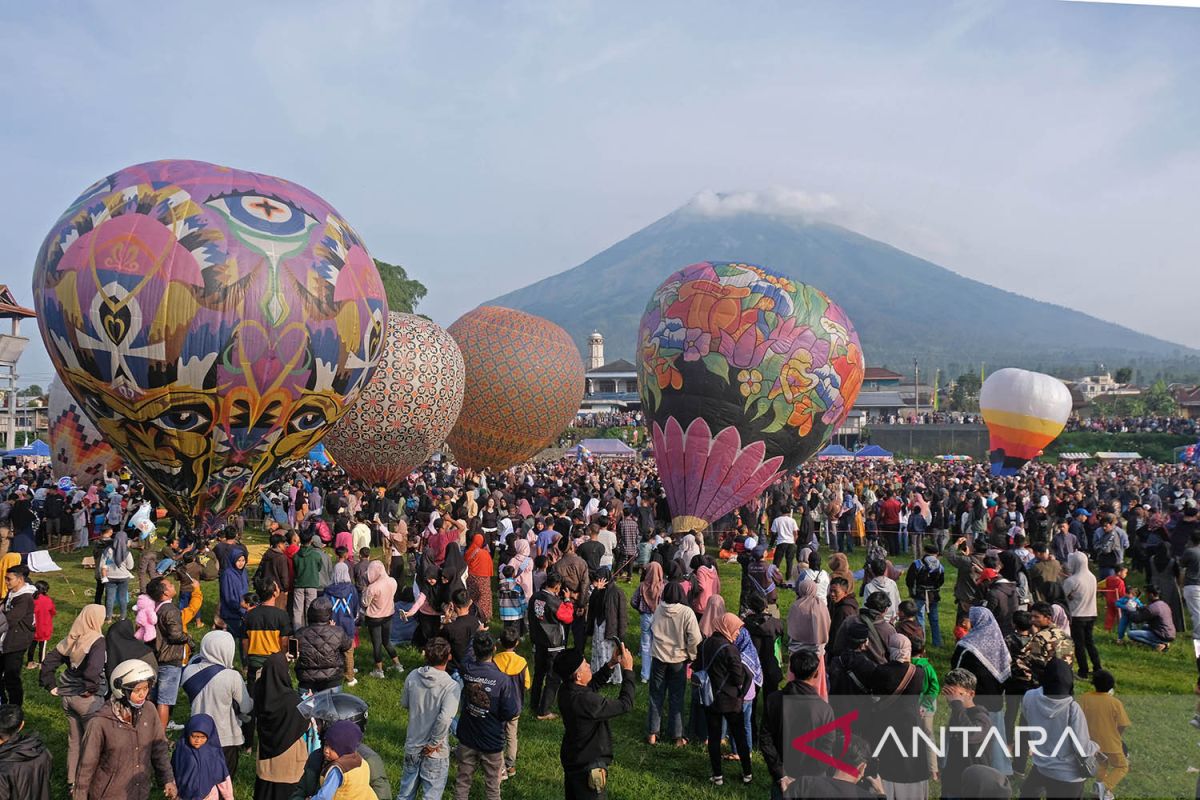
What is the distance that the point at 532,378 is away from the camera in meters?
29.4

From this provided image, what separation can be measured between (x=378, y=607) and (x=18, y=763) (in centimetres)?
498

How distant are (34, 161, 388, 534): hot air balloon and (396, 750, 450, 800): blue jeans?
25.6 feet

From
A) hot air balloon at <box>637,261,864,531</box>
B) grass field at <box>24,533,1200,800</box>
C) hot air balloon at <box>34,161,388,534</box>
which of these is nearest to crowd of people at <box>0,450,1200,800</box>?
grass field at <box>24,533,1200,800</box>

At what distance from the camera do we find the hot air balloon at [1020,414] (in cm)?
3569

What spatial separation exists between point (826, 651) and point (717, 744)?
202 centimetres

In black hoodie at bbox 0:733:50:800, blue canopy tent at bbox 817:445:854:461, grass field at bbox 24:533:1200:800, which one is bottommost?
grass field at bbox 24:533:1200:800

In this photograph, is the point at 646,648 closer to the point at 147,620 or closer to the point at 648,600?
the point at 648,600

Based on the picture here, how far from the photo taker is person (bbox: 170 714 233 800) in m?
5.39

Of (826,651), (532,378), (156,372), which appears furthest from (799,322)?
(532,378)

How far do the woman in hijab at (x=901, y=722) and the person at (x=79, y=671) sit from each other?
6.00m

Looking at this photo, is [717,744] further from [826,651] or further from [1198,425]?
[1198,425]

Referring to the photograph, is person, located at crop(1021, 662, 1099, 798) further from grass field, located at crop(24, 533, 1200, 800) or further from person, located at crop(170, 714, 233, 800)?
person, located at crop(170, 714, 233, 800)

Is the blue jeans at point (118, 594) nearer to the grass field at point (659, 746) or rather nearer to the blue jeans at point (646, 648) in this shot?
the grass field at point (659, 746)

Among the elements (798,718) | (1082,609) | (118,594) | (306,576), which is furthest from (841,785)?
(118,594)
